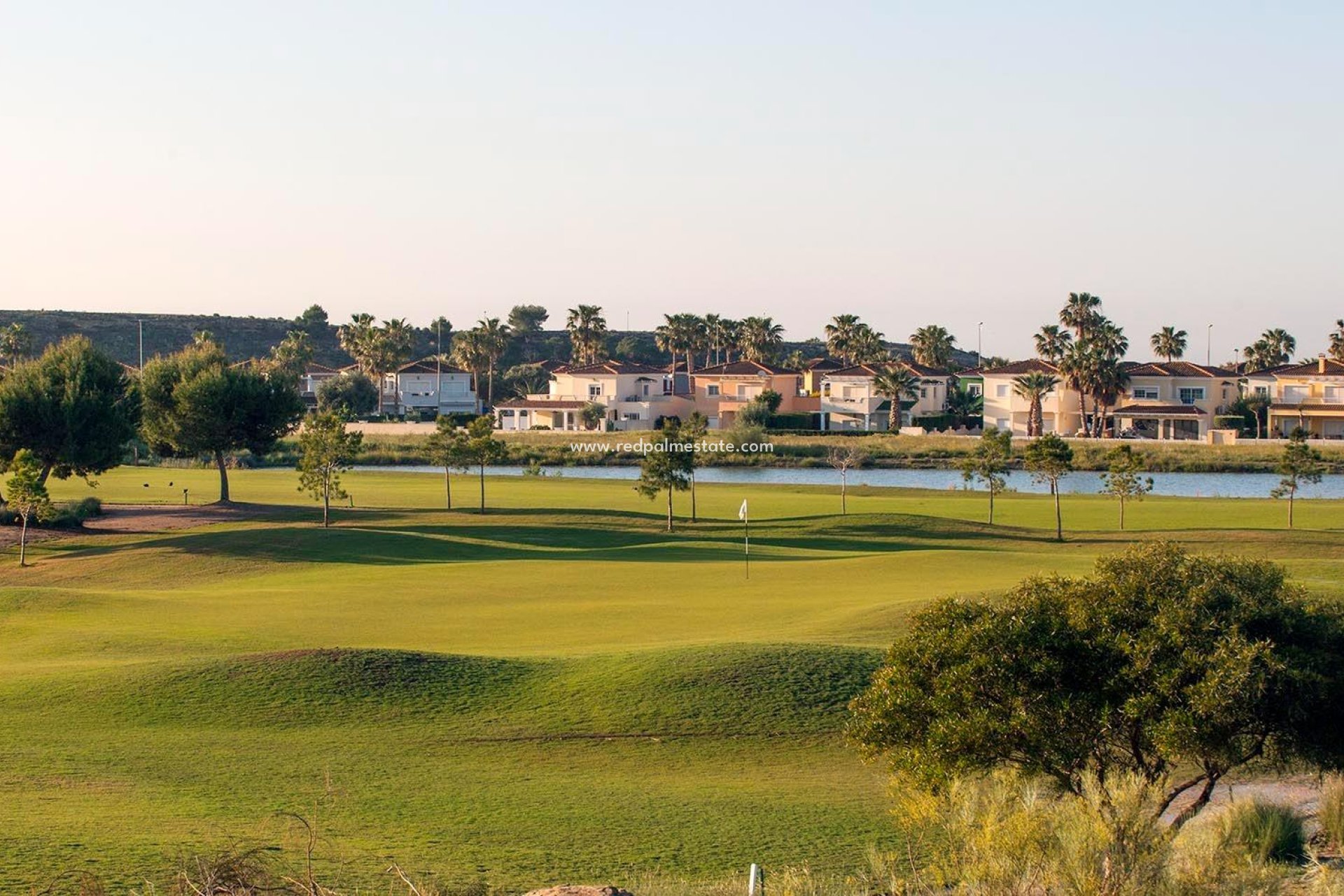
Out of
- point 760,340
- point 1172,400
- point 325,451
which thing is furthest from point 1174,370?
point 325,451

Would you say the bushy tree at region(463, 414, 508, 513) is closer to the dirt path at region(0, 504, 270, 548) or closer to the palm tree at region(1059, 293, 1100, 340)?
the dirt path at region(0, 504, 270, 548)

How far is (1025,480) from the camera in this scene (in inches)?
3757

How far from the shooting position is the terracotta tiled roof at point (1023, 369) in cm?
12912

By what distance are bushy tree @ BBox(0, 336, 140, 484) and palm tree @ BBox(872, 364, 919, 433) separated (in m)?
79.0

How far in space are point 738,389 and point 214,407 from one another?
261ft

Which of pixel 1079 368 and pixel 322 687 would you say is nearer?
pixel 322 687

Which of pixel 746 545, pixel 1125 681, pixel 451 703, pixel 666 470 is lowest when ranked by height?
pixel 451 703

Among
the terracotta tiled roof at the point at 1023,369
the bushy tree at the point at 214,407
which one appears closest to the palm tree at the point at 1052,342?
the terracotta tiled roof at the point at 1023,369

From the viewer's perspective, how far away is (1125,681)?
1491 centimetres

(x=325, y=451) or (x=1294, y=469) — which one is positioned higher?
(x=325, y=451)

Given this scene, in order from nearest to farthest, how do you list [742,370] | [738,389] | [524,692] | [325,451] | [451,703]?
[451,703], [524,692], [325,451], [738,389], [742,370]

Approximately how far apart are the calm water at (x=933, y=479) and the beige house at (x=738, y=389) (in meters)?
30.5

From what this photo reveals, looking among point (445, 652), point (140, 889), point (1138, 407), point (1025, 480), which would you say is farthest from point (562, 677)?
point (1138, 407)

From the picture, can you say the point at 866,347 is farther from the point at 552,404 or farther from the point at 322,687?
the point at 322,687
